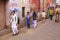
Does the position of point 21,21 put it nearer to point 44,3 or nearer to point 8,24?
point 8,24

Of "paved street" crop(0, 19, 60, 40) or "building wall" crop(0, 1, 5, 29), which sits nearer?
"paved street" crop(0, 19, 60, 40)

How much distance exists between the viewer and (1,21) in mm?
19594

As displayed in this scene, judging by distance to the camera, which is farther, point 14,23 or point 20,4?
point 20,4

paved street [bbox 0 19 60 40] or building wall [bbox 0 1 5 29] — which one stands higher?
building wall [bbox 0 1 5 29]

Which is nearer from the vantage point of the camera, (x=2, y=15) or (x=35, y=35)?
(x=35, y=35)

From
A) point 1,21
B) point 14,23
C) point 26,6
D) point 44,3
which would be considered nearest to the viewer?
point 14,23

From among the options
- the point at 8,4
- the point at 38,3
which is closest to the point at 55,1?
the point at 38,3

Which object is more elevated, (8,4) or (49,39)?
(8,4)

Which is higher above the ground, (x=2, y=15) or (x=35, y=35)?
(x=2, y=15)

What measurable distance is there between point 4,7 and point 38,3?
1130 centimetres

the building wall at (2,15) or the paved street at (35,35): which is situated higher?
the building wall at (2,15)

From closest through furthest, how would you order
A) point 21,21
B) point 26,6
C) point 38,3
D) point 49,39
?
point 49,39
point 21,21
point 26,6
point 38,3

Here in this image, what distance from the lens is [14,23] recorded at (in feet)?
51.1

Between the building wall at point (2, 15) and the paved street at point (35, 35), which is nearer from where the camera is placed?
the paved street at point (35, 35)
